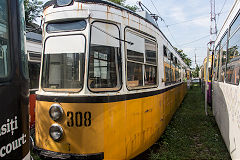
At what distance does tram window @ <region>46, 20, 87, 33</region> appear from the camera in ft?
10.7

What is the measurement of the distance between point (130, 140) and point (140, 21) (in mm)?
2323

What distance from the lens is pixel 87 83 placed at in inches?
124

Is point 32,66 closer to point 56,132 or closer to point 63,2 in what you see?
point 63,2

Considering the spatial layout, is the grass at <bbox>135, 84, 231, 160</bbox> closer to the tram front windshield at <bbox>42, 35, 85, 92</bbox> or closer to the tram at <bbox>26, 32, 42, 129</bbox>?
the tram front windshield at <bbox>42, 35, 85, 92</bbox>

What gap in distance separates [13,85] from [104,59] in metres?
1.62

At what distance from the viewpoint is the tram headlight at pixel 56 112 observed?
3.19 meters

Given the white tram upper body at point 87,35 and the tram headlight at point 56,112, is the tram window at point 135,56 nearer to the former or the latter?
the white tram upper body at point 87,35

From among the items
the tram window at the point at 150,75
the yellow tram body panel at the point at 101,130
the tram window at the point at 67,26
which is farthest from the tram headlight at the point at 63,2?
the tram window at the point at 150,75

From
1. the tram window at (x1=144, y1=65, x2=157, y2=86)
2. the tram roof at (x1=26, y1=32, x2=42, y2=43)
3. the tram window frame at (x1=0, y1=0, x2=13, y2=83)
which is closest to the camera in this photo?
the tram window frame at (x1=0, y1=0, x2=13, y2=83)

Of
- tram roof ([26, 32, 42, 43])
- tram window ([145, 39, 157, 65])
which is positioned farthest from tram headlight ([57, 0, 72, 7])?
tram roof ([26, 32, 42, 43])

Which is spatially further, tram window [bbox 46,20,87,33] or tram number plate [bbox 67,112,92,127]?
tram window [bbox 46,20,87,33]

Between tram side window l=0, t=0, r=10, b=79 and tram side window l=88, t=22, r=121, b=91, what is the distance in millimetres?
1366

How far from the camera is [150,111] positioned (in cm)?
436

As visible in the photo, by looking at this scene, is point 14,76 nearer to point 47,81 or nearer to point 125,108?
point 47,81
